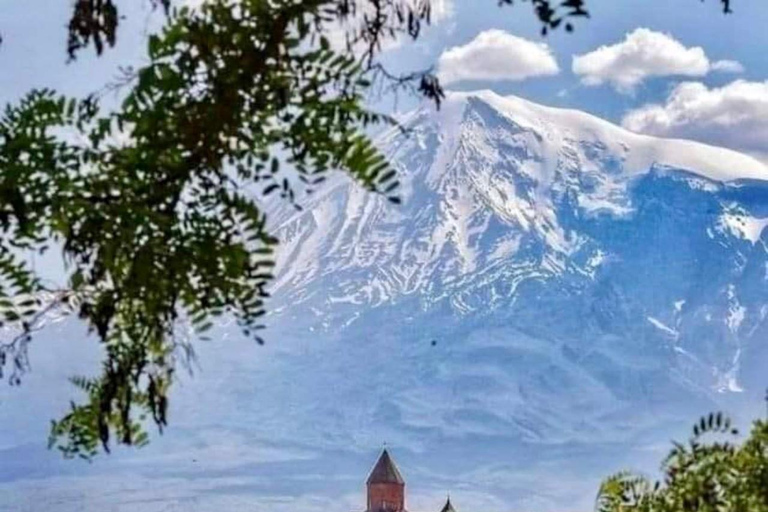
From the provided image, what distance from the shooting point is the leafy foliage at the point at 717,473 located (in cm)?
312

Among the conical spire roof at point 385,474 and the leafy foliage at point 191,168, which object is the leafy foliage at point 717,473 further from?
the conical spire roof at point 385,474

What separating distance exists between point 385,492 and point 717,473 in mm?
68895

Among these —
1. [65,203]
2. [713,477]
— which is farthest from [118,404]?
[713,477]

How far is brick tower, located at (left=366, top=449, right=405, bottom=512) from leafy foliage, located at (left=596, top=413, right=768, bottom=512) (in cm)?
6833

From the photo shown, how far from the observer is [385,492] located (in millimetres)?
71438

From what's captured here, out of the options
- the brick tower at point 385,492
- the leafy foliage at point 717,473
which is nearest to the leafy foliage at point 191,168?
the leafy foliage at point 717,473

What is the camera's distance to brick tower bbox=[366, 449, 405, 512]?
2795 inches

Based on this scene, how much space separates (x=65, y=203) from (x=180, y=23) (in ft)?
1.07

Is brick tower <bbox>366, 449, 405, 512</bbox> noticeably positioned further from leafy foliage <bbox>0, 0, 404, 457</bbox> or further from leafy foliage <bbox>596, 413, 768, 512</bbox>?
leafy foliage <bbox>0, 0, 404, 457</bbox>

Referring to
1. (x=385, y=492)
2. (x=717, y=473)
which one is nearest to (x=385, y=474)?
(x=385, y=492)

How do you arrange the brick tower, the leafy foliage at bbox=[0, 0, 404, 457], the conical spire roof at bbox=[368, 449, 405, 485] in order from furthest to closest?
1. the conical spire roof at bbox=[368, 449, 405, 485]
2. the brick tower
3. the leafy foliage at bbox=[0, 0, 404, 457]

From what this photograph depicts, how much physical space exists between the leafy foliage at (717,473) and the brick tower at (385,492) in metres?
68.3

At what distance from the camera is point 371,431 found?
654ft

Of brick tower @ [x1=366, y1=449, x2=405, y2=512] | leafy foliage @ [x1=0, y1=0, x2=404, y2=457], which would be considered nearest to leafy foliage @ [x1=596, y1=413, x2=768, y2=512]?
leafy foliage @ [x1=0, y1=0, x2=404, y2=457]
